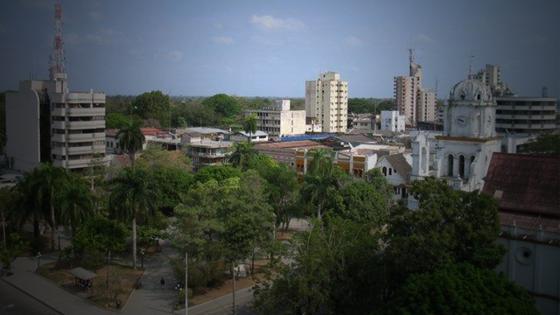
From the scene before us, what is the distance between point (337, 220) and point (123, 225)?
56.0 ft

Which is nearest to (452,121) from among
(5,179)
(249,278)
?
(249,278)

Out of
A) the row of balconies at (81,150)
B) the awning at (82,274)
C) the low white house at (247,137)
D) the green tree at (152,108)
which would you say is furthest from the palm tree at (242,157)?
the green tree at (152,108)

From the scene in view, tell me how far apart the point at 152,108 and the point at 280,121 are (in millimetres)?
32956

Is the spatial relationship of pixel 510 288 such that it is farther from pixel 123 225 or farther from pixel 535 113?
pixel 535 113

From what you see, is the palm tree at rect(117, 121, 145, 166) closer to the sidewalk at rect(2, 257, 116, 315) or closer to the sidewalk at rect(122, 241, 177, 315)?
the sidewalk at rect(122, 241, 177, 315)

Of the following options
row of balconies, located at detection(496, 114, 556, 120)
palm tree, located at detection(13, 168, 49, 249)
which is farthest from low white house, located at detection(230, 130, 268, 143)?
palm tree, located at detection(13, 168, 49, 249)

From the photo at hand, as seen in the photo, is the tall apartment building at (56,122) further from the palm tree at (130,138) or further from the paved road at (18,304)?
the paved road at (18,304)

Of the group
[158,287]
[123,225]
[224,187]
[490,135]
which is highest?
→ [490,135]

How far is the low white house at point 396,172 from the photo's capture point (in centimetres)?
5872

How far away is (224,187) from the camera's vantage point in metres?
41.9

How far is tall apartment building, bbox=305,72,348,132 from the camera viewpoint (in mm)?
129250

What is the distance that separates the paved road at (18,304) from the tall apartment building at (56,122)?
31401 millimetres

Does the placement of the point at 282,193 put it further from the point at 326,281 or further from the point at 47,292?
the point at 326,281

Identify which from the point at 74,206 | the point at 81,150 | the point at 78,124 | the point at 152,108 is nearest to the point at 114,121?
the point at 152,108
